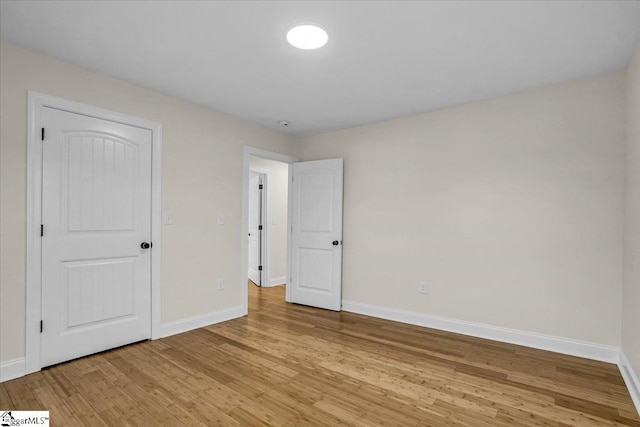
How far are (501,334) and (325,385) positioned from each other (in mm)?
2016

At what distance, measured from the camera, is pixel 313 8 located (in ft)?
6.48

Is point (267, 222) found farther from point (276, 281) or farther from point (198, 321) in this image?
point (198, 321)

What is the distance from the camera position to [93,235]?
282cm

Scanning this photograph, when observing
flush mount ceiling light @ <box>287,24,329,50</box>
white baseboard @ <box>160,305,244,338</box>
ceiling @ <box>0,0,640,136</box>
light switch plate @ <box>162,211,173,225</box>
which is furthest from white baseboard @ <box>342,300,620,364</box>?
flush mount ceiling light @ <box>287,24,329,50</box>

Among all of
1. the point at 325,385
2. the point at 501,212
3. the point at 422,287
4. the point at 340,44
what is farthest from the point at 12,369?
the point at 501,212

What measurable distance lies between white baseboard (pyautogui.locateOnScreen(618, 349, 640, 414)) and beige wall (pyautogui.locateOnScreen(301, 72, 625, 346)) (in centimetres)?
21

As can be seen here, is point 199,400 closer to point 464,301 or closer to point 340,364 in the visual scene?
point 340,364

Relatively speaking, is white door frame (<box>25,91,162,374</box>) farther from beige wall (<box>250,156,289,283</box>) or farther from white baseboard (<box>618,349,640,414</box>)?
white baseboard (<box>618,349,640,414</box>)

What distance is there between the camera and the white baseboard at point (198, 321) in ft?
10.9

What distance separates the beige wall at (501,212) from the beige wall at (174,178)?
1.57m

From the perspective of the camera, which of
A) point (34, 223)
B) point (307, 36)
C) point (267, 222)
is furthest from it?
point (267, 222)

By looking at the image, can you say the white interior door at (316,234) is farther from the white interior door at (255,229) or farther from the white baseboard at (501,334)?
the white interior door at (255,229)

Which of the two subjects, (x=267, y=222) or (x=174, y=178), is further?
(x=267, y=222)

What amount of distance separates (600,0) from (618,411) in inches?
99.0
